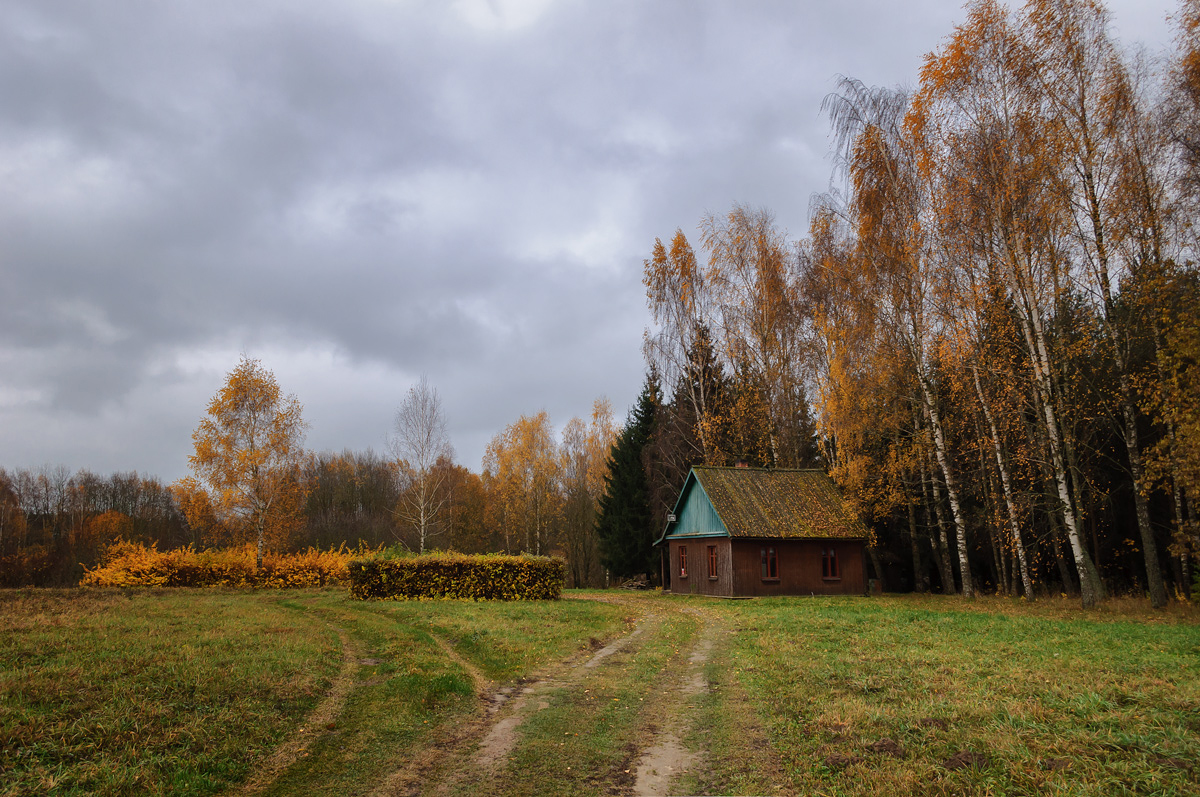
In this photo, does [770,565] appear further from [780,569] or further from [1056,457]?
[1056,457]

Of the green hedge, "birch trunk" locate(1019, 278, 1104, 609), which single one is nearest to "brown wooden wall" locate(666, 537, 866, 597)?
the green hedge

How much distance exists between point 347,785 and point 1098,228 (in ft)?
70.9

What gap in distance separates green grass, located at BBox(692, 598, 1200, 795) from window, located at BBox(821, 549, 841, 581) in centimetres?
1567

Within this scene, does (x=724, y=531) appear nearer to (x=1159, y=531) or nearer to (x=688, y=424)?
(x=688, y=424)

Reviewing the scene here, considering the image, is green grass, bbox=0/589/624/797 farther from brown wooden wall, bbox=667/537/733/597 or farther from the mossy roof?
the mossy roof

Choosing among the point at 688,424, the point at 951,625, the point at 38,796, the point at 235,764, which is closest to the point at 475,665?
the point at 235,764

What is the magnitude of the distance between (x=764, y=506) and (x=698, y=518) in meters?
3.01

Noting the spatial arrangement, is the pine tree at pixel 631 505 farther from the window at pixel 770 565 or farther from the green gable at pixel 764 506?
the window at pixel 770 565

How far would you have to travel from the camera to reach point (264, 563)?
2964 centimetres

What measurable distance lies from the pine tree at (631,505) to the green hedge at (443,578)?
17068 millimetres

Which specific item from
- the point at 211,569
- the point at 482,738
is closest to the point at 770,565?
the point at 211,569

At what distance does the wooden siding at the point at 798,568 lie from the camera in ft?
92.5

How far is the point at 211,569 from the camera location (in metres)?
28.4

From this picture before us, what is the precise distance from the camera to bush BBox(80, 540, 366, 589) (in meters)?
27.1
